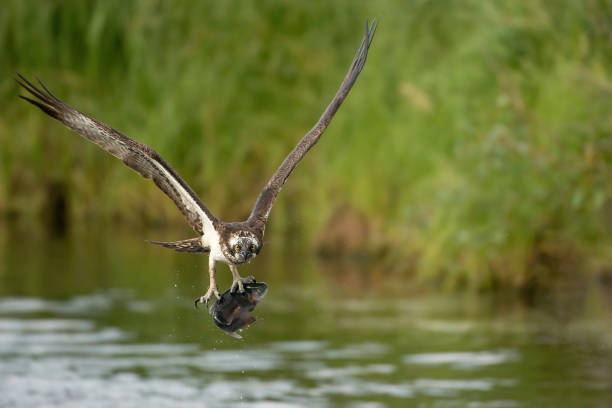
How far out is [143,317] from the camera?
13094mm

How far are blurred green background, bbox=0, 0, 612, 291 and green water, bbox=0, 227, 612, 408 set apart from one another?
31.4 inches

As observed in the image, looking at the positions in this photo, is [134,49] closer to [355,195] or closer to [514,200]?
[355,195]

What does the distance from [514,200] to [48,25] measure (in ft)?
27.7

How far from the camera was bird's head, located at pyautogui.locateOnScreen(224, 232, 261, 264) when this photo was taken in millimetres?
6594

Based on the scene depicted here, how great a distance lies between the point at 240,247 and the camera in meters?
6.59

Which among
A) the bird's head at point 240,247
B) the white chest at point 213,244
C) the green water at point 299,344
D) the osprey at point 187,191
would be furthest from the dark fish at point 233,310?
the green water at point 299,344

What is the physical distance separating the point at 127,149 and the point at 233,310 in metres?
1.20

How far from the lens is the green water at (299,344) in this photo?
9688mm

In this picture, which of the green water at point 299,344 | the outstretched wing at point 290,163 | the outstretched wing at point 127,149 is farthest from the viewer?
the green water at point 299,344

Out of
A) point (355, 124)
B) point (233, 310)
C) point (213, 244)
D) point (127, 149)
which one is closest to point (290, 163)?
point (213, 244)

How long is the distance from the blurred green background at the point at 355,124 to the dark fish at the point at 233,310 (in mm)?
5561

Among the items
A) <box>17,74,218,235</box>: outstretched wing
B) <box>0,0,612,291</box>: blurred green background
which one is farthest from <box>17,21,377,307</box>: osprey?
<box>0,0,612,291</box>: blurred green background

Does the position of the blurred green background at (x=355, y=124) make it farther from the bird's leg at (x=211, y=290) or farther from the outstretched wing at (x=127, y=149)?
the outstretched wing at (x=127, y=149)

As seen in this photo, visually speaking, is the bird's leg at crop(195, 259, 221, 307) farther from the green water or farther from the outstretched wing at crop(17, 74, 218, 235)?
the green water
